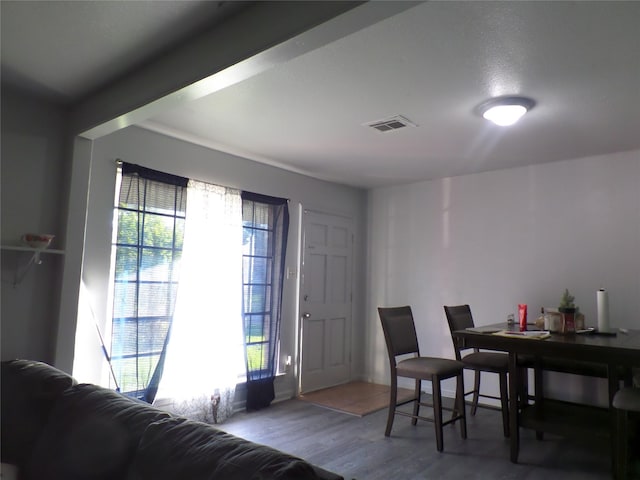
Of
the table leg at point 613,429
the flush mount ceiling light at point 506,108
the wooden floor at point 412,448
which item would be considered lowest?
the wooden floor at point 412,448

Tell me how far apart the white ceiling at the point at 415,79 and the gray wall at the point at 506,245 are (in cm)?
40

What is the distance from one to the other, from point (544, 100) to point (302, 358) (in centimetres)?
327

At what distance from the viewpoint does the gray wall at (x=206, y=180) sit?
308 centimetres

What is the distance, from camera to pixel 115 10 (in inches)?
73.7

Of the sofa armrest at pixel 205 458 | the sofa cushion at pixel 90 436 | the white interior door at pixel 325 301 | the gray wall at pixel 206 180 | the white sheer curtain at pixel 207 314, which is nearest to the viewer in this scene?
the sofa armrest at pixel 205 458

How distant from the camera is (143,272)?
10.8 ft

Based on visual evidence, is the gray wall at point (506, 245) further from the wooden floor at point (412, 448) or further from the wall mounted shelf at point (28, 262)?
the wall mounted shelf at point (28, 262)

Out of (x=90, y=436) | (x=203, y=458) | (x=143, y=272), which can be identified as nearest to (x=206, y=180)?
(x=143, y=272)

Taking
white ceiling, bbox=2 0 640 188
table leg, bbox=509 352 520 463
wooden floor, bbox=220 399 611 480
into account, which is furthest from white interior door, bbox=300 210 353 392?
table leg, bbox=509 352 520 463

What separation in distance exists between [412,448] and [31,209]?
119 inches

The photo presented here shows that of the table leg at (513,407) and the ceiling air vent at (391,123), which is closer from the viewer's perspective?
the table leg at (513,407)

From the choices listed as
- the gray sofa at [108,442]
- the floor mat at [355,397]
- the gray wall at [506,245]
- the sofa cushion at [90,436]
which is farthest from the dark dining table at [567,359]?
the sofa cushion at [90,436]

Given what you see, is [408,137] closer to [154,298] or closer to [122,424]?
[154,298]

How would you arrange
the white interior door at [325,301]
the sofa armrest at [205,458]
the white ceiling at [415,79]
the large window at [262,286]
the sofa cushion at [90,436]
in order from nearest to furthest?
the sofa armrest at [205,458], the sofa cushion at [90,436], the white ceiling at [415,79], the large window at [262,286], the white interior door at [325,301]
